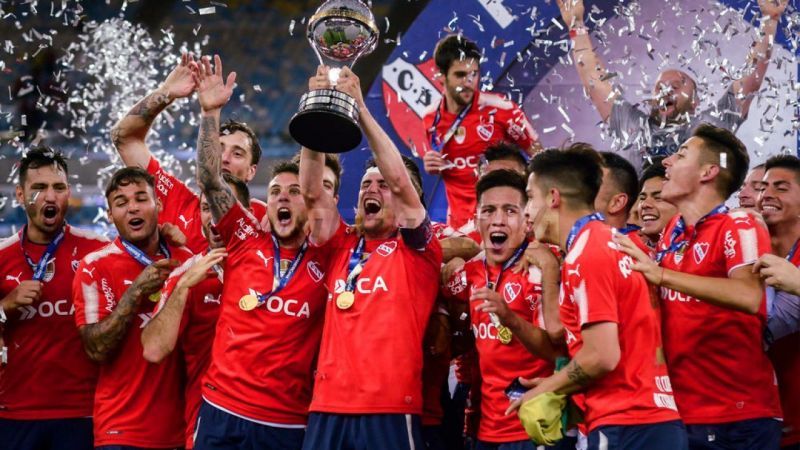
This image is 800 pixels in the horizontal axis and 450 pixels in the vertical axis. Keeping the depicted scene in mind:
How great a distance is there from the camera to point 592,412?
12.2 ft

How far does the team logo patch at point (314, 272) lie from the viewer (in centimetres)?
463

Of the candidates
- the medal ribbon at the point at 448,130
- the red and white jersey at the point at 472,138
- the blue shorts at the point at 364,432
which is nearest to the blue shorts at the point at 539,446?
the blue shorts at the point at 364,432

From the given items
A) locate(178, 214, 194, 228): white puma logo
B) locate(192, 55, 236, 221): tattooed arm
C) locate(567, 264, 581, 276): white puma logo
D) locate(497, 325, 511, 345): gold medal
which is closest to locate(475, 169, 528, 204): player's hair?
locate(497, 325, 511, 345): gold medal

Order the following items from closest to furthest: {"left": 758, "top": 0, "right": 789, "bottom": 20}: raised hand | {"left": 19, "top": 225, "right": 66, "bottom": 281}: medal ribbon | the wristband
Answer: {"left": 19, "top": 225, "right": 66, "bottom": 281}: medal ribbon, {"left": 758, "top": 0, "right": 789, "bottom": 20}: raised hand, the wristband

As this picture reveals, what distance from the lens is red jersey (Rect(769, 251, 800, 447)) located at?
4453 millimetres

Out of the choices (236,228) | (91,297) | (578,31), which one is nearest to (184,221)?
(91,297)

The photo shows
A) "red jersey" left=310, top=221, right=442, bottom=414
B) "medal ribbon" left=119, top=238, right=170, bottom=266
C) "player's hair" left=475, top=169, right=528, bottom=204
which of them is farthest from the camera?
"medal ribbon" left=119, top=238, right=170, bottom=266

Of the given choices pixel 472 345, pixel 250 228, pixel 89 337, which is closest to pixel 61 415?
pixel 89 337

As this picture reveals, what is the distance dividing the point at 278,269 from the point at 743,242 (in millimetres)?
1974

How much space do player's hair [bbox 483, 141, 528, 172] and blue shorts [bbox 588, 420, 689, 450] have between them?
2.24 meters

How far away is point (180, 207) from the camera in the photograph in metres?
5.54

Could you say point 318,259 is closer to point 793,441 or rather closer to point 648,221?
point 648,221

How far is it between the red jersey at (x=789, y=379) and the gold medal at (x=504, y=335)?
122cm

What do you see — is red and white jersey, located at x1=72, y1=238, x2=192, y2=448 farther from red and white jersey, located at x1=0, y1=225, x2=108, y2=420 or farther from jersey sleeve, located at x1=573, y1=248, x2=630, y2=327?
jersey sleeve, located at x1=573, y1=248, x2=630, y2=327
